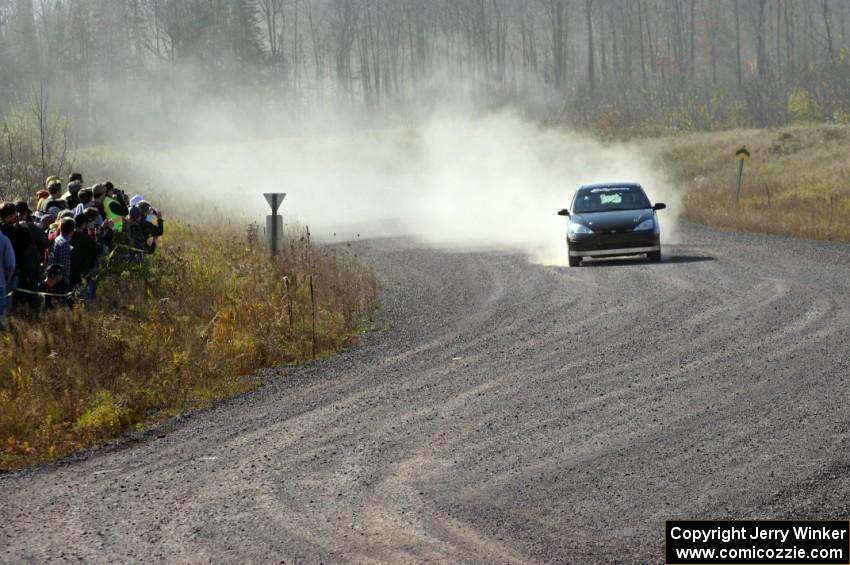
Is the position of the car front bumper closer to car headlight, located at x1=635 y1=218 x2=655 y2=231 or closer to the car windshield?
car headlight, located at x1=635 y1=218 x2=655 y2=231

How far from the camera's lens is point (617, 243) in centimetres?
2480

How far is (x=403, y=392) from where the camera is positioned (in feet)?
41.2

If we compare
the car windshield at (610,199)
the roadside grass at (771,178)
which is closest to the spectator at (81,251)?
the car windshield at (610,199)

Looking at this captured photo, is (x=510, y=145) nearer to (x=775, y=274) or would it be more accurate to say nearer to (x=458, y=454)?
(x=775, y=274)

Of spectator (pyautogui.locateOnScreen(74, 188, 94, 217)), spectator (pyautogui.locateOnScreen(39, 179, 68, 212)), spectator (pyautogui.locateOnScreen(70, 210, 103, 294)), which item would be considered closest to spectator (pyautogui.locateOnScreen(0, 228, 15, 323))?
spectator (pyautogui.locateOnScreen(70, 210, 103, 294))

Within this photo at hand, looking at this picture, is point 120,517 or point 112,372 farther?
point 112,372

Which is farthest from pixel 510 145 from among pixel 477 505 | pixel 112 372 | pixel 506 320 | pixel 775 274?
pixel 477 505

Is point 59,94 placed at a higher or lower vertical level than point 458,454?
higher

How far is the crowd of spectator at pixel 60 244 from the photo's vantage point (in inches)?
→ 589

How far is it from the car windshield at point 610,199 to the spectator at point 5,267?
45.4 ft

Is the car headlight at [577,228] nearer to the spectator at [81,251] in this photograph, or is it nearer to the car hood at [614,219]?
the car hood at [614,219]

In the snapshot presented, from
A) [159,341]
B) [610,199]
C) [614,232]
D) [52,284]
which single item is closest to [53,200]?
[52,284]

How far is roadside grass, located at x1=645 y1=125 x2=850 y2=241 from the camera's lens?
34188mm

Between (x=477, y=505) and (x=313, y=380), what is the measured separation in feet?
19.9
